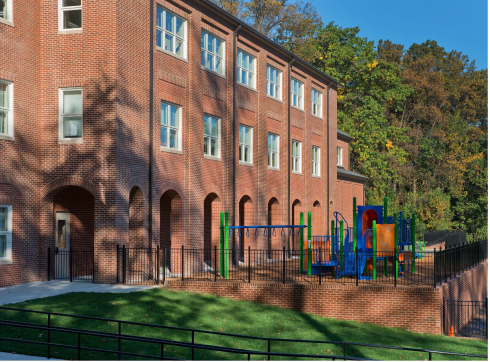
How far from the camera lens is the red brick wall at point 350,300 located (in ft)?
60.1

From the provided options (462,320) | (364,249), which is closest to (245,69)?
(364,249)

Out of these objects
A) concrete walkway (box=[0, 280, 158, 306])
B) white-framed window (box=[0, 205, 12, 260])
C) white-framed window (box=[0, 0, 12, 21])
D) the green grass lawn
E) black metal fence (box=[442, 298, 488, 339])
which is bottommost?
black metal fence (box=[442, 298, 488, 339])

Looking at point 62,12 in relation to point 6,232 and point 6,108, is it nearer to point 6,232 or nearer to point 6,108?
point 6,108

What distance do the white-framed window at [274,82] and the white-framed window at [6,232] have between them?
17671 mm

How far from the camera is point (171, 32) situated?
81.7ft

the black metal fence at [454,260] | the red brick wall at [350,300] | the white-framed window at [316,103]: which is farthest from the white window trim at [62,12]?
the white-framed window at [316,103]

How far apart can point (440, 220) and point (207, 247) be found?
38717mm

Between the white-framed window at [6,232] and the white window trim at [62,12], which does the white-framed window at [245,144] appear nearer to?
the white window trim at [62,12]

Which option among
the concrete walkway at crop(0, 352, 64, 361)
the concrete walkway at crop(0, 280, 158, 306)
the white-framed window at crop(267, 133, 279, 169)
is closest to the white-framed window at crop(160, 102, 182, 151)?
the concrete walkway at crop(0, 280, 158, 306)

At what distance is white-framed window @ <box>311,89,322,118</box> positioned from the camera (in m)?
41.0

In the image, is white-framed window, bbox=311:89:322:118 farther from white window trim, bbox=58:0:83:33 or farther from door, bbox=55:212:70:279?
door, bbox=55:212:70:279

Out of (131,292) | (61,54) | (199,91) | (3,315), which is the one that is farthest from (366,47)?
(3,315)

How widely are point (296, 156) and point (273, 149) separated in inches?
137

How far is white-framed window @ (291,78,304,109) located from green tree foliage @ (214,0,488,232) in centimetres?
1644
